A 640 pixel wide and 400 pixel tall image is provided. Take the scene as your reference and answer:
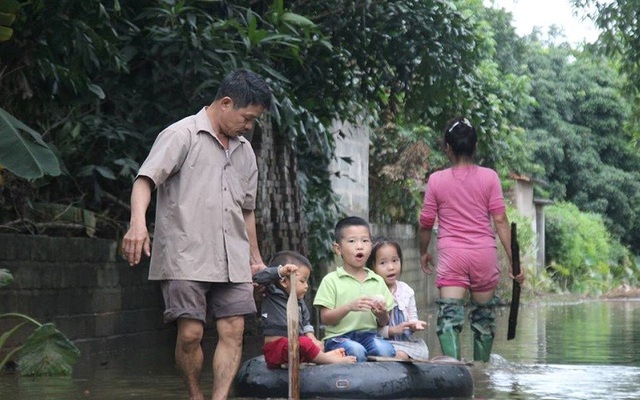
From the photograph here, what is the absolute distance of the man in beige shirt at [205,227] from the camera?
25.7ft

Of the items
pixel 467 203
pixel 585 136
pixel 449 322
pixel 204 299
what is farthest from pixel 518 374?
pixel 585 136

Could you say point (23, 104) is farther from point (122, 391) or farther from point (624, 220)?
point (624, 220)

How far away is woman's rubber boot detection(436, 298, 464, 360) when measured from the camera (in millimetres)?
10102

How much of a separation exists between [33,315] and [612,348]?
6211 millimetres

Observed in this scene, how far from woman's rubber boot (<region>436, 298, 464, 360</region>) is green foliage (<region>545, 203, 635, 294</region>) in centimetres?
3153

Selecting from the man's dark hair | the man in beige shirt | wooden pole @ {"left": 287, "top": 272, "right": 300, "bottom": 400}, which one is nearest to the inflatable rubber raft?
wooden pole @ {"left": 287, "top": 272, "right": 300, "bottom": 400}

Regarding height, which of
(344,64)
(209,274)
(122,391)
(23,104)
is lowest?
(122,391)

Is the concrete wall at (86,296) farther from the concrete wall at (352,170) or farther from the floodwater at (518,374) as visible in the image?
the concrete wall at (352,170)

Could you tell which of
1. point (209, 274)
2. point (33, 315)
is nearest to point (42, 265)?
point (33, 315)

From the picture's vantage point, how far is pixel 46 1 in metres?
11.8

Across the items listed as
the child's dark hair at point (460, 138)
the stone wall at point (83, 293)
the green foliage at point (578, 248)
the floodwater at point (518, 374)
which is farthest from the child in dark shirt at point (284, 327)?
the green foliage at point (578, 248)

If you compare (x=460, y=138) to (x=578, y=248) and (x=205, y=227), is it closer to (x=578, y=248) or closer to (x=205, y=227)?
(x=205, y=227)

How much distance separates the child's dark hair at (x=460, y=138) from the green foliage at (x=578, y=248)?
31.6 m

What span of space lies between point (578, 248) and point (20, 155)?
37.1 m
